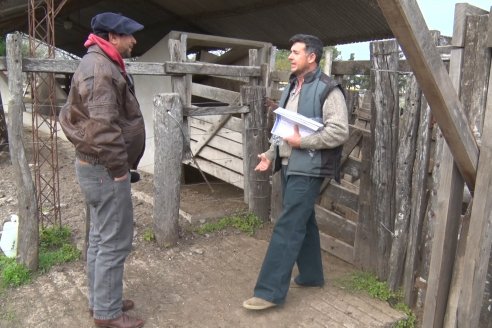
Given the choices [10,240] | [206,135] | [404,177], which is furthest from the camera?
[206,135]

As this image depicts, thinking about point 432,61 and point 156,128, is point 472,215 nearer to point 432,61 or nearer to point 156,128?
point 432,61

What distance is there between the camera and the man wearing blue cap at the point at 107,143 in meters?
2.73

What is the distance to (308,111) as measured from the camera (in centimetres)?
324

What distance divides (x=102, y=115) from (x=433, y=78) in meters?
1.80

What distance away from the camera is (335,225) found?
173 inches

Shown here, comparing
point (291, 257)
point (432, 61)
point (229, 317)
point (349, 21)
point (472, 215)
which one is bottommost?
point (229, 317)

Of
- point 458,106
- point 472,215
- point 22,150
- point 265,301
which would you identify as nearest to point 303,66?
point 458,106

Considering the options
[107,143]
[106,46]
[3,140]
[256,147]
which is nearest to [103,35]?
[106,46]

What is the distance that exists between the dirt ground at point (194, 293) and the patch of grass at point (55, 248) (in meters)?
0.08

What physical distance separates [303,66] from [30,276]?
288cm

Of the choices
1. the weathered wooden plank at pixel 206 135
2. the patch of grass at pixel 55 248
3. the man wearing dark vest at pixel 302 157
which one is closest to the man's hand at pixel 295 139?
the man wearing dark vest at pixel 302 157

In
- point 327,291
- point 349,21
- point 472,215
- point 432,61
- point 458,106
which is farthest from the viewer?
point 349,21

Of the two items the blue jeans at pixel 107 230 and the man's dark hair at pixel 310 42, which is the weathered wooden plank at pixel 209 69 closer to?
the man's dark hair at pixel 310 42

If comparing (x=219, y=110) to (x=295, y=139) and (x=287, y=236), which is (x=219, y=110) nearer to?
(x=295, y=139)
